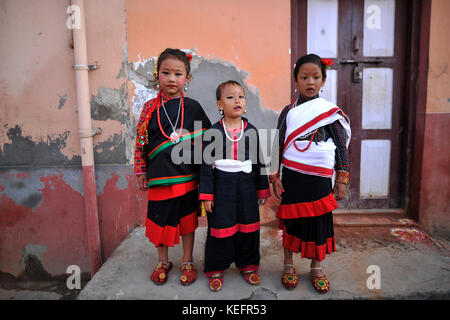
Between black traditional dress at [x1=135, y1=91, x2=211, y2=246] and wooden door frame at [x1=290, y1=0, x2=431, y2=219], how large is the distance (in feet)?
5.21

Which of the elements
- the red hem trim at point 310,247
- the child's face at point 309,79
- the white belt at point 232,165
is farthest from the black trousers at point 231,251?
the child's face at point 309,79

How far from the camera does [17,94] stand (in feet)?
10.2

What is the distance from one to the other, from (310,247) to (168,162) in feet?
3.83

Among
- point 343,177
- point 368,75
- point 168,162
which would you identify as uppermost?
point 368,75

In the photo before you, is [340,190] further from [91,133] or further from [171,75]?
[91,133]

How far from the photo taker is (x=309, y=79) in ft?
6.36

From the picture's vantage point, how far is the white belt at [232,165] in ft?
6.41

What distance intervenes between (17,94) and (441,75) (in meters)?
4.63

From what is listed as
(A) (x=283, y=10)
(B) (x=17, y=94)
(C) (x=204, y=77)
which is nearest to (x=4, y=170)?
(B) (x=17, y=94)

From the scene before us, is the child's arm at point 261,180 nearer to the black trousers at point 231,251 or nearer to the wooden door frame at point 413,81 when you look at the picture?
the black trousers at point 231,251

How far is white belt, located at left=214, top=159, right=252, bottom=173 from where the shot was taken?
195cm

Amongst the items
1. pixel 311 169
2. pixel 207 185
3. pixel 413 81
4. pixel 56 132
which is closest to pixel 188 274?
pixel 207 185

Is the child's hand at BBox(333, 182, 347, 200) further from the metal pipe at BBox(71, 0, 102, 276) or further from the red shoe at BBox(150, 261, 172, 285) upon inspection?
the metal pipe at BBox(71, 0, 102, 276)

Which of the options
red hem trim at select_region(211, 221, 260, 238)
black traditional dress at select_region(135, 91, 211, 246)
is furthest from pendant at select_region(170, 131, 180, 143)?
red hem trim at select_region(211, 221, 260, 238)
